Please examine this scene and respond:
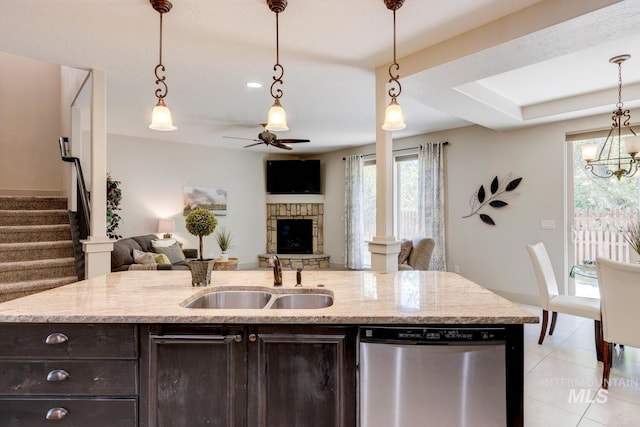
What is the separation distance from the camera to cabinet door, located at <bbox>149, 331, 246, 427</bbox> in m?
1.42

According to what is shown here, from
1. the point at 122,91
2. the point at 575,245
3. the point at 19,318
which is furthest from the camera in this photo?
the point at 575,245

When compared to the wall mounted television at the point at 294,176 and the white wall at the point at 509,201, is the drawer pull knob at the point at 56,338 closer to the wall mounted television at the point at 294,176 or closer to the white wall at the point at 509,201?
the white wall at the point at 509,201

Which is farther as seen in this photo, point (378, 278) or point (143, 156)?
point (143, 156)

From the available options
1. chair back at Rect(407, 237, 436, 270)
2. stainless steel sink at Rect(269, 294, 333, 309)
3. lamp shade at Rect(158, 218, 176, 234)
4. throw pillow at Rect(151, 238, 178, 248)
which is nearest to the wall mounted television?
lamp shade at Rect(158, 218, 176, 234)

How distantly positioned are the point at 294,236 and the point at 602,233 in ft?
18.4

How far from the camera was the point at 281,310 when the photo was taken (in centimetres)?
151

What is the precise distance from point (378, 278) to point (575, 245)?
3.81m

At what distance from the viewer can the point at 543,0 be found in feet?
7.06

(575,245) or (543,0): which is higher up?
(543,0)

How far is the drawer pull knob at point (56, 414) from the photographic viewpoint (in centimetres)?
139

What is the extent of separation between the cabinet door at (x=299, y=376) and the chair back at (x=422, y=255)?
3.78m

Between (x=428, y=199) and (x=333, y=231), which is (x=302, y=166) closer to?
(x=333, y=231)

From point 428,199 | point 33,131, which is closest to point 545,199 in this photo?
point 428,199

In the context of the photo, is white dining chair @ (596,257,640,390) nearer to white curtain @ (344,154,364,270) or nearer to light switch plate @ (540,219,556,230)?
light switch plate @ (540,219,556,230)
